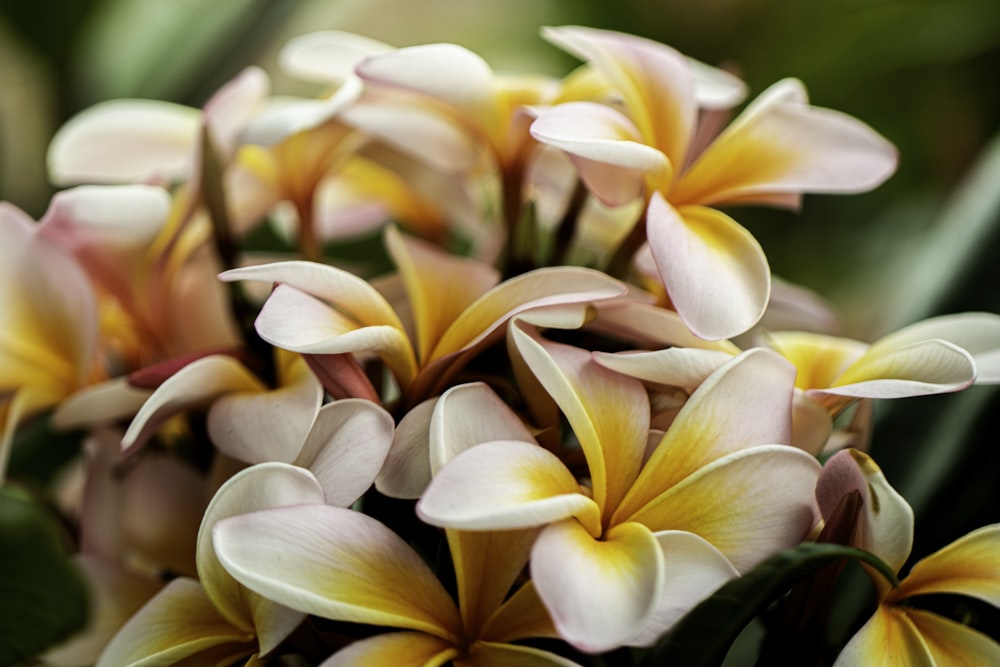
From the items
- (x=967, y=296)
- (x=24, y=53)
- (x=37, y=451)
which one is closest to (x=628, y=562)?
(x=967, y=296)

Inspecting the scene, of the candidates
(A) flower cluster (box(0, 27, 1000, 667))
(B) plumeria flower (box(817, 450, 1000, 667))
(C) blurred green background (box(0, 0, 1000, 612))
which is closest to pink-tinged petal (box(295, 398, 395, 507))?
(A) flower cluster (box(0, 27, 1000, 667))

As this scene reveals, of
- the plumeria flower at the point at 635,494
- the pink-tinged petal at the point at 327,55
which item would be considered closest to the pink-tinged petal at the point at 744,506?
the plumeria flower at the point at 635,494

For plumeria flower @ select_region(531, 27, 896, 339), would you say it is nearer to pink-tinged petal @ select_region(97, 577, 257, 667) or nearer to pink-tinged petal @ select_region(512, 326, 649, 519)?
pink-tinged petal @ select_region(512, 326, 649, 519)

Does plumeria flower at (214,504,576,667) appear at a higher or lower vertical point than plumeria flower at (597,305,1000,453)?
lower

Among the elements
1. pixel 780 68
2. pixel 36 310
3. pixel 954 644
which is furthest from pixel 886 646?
pixel 780 68

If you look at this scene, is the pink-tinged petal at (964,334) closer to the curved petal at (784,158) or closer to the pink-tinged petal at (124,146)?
the curved petal at (784,158)

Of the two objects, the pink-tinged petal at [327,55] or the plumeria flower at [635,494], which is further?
the pink-tinged petal at [327,55]

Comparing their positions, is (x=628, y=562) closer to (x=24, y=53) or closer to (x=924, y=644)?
(x=924, y=644)
